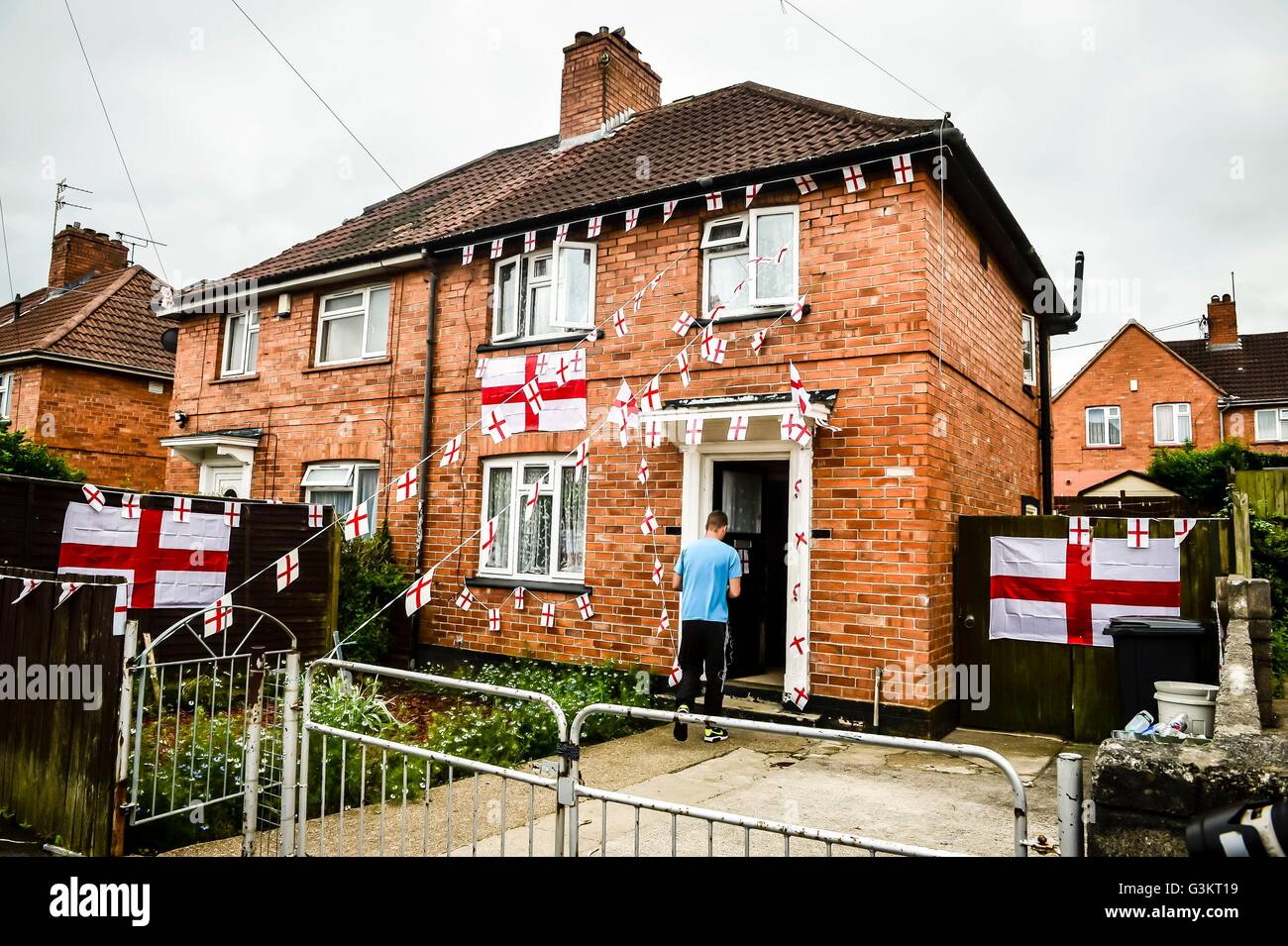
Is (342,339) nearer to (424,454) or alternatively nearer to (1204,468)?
(424,454)

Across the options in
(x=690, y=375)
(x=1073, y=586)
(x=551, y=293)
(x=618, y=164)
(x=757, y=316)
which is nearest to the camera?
(x=1073, y=586)

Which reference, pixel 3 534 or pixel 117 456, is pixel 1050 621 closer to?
pixel 3 534

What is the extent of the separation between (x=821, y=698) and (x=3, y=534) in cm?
816

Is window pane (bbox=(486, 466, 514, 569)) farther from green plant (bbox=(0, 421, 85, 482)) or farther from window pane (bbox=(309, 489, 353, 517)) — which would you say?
green plant (bbox=(0, 421, 85, 482))

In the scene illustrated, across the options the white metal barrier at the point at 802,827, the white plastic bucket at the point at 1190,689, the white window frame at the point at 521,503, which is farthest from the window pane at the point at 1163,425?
the white metal barrier at the point at 802,827

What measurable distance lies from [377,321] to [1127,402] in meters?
27.6

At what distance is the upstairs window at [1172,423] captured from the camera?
29.0m

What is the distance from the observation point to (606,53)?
44.1 feet

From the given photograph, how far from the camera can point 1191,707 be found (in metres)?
5.80

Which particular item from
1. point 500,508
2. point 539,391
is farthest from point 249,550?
point 539,391

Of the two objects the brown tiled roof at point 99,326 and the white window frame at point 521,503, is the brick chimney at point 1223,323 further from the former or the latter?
the brown tiled roof at point 99,326

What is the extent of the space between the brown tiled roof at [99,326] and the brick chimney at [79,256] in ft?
1.71
